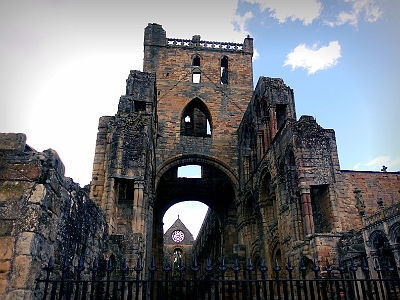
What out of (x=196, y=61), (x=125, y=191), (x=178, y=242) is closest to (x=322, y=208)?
(x=125, y=191)

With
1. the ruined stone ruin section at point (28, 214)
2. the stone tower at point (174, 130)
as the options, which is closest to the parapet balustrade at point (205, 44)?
the stone tower at point (174, 130)

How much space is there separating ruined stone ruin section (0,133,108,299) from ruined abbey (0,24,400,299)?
0.03 ft

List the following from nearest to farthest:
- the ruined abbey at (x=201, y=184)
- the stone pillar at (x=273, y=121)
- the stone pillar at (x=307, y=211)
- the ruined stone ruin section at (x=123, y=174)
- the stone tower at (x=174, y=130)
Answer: the ruined abbey at (x=201, y=184) < the stone pillar at (x=307, y=211) < the ruined stone ruin section at (x=123, y=174) < the stone tower at (x=174, y=130) < the stone pillar at (x=273, y=121)

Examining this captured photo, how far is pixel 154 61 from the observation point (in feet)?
66.6

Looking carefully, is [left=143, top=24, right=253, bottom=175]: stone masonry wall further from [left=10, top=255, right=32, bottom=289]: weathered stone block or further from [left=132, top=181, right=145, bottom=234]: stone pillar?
[left=10, top=255, right=32, bottom=289]: weathered stone block

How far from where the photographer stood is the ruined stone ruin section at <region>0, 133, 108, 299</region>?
3236 millimetres

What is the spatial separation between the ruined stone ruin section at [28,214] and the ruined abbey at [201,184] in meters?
0.01

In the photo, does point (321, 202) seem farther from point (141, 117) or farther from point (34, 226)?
point (34, 226)

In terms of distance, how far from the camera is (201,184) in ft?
69.7

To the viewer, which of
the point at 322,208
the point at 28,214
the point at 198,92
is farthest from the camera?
the point at 198,92

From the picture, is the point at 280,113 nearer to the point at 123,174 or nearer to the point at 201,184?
the point at 123,174

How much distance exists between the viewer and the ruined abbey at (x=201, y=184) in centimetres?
365

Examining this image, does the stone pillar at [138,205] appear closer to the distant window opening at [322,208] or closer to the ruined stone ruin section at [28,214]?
the distant window opening at [322,208]

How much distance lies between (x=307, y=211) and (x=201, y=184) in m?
11.6
